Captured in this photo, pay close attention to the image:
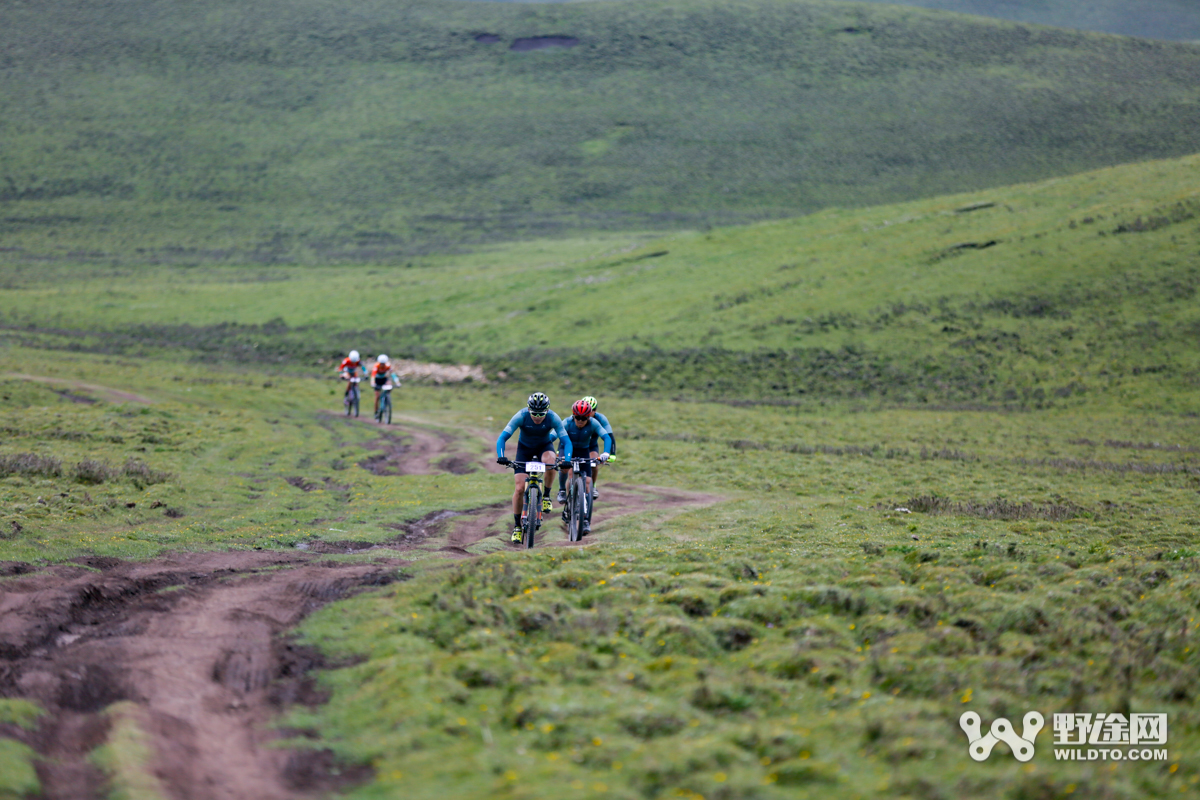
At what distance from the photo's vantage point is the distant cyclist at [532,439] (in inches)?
664

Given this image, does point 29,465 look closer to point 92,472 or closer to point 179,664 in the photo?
point 92,472

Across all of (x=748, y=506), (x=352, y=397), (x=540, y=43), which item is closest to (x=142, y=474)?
(x=748, y=506)

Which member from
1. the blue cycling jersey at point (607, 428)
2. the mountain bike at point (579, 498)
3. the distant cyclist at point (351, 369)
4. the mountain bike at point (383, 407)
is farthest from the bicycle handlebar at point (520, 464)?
the distant cyclist at point (351, 369)

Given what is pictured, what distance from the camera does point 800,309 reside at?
61000mm

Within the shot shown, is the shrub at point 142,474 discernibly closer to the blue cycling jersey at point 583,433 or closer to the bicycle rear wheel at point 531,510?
the bicycle rear wheel at point 531,510

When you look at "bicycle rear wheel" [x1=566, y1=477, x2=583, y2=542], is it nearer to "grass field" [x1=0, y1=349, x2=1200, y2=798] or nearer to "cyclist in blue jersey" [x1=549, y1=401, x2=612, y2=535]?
"cyclist in blue jersey" [x1=549, y1=401, x2=612, y2=535]

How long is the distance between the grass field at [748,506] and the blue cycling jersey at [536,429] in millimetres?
2335

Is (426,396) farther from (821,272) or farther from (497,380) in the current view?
(821,272)

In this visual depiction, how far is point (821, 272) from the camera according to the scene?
219 ft

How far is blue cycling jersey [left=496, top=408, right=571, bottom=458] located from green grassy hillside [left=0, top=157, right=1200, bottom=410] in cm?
3227

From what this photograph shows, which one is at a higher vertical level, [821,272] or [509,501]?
[821,272]

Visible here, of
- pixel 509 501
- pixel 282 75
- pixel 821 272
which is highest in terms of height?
pixel 282 75

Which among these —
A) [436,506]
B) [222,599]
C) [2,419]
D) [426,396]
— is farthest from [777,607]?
[426,396]

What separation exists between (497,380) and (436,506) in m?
33.3
